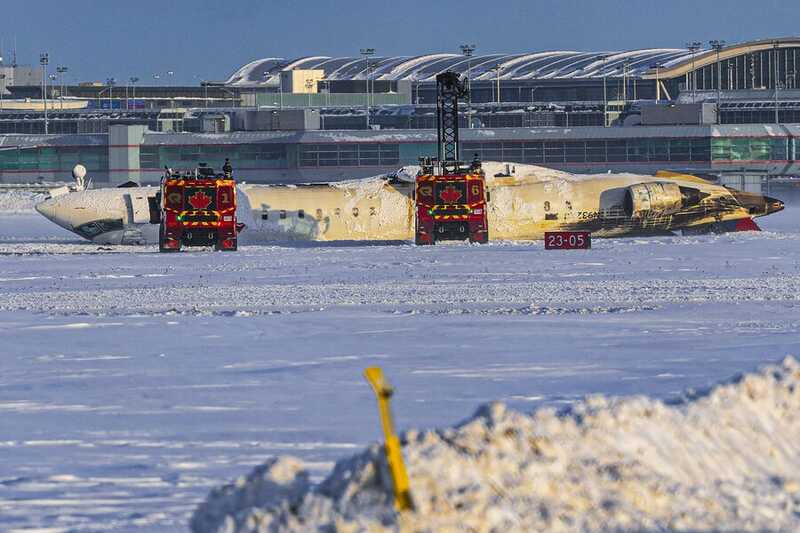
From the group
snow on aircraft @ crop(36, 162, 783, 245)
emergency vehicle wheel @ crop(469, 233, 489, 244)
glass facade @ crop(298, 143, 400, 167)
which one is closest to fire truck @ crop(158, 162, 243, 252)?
snow on aircraft @ crop(36, 162, 783, 245)

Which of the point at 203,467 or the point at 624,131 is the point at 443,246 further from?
the point at 624,131

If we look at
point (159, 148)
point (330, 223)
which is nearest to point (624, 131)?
point (159, 148)

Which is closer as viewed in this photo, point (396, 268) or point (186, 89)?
point (396, 268)

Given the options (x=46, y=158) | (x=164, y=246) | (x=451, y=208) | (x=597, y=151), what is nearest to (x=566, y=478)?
(x=164, y=246)

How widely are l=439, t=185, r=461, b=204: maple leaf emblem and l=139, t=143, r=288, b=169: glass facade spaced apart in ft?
170

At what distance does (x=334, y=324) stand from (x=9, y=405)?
9.42 m

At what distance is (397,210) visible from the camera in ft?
186

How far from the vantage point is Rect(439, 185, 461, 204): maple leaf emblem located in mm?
54781

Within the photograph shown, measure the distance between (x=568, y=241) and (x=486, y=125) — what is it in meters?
71.6

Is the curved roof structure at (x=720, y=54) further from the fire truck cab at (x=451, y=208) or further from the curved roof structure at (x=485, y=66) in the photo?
the fire truck cab at (x=451, y=208)

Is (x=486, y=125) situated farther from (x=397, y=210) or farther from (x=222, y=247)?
(x=222, y=247)

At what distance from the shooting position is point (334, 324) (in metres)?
26.5

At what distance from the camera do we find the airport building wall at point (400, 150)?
9944 cm

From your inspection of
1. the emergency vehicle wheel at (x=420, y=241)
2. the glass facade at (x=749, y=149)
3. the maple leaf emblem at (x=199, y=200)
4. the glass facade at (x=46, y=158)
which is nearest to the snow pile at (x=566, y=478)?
the maple leaf emblem at (x=199, y=200)
